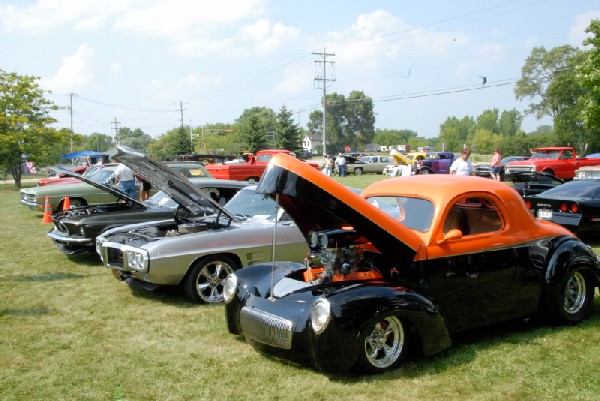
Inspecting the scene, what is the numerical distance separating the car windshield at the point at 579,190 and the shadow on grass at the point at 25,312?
8.88 m

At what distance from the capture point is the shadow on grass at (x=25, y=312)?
250 inches

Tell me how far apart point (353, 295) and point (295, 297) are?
541 millimetres

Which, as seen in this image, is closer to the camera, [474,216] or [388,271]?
[388,271]

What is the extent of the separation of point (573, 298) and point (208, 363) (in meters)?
3.77

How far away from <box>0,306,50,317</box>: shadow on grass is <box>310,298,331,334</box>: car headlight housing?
12.4ft

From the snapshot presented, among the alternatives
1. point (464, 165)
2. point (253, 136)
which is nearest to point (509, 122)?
point (253, 136)

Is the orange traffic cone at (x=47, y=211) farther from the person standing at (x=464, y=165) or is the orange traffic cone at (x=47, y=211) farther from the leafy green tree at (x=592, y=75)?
the leafy green tree at (x=592, y=75)

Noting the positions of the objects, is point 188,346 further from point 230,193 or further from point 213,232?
point 230,193

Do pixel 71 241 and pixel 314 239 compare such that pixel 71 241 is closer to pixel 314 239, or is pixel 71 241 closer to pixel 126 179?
pixel 126 179

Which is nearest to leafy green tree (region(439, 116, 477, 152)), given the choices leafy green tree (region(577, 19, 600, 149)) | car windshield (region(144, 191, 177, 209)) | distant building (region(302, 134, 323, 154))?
distant building (region(302, 134, 323, 154))

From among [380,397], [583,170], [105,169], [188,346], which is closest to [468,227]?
[380,397]

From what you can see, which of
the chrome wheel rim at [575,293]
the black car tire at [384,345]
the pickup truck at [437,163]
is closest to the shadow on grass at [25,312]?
the black car tire at [384,345]

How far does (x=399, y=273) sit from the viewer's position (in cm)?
478

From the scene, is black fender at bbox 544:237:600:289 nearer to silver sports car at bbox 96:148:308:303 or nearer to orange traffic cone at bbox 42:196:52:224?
silver sports car at bbox 96:148:308:303
